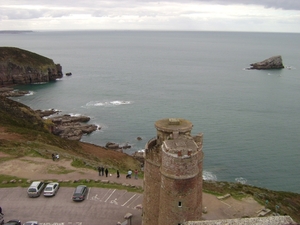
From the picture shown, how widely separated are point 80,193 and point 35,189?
4.44m

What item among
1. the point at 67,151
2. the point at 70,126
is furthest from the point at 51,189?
the point at 70,126

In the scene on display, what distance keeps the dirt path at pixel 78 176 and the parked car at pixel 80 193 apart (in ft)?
12.8

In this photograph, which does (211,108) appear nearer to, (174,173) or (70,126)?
(70,126)

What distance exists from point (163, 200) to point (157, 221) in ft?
9.24

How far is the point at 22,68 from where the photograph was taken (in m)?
131

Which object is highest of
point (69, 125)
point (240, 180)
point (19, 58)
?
point (19, 58)

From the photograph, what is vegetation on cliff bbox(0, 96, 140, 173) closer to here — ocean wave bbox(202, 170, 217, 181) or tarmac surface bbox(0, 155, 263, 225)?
tarmac surface bbox(0, 155, 263, 225)

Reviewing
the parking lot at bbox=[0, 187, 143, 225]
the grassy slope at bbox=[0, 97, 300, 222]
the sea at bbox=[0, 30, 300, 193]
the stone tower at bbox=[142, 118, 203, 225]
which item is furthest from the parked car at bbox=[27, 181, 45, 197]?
the sea at bbox=[0, 30, 300, 193]

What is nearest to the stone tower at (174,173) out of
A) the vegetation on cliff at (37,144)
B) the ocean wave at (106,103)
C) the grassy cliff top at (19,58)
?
the vegetation on cliff at (37,144)

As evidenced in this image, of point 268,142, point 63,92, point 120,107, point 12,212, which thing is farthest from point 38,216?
point 63,92

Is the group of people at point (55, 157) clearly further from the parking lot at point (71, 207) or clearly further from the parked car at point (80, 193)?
the parked car at point (80, 193)

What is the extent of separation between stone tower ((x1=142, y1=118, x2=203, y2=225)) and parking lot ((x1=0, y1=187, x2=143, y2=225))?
748 centimetres

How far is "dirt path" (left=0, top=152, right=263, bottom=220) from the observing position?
29406 millimetres

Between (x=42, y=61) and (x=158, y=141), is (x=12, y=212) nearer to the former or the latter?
(x=158, y=141)
